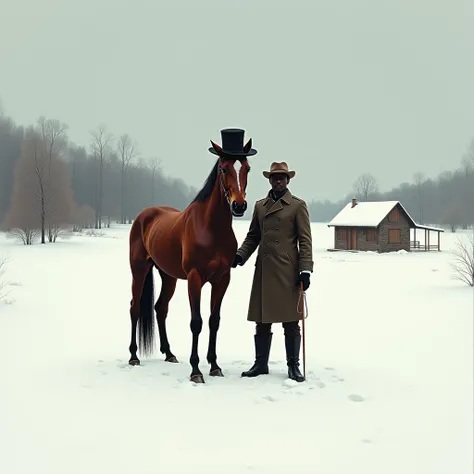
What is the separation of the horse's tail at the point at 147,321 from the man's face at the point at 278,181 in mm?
2068

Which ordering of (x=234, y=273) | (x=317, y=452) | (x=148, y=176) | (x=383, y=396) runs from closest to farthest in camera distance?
(x=317, y=452)
(x=383, y=396)
(x=234, y=273)
(x=148, y=176)

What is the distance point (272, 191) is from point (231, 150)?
817 mm

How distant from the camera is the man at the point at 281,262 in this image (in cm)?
531

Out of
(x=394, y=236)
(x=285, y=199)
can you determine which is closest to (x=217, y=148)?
(x=285, y=199)

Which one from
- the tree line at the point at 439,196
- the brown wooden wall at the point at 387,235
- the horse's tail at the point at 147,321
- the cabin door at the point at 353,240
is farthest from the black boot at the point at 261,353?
the tree line at the point at 439,196

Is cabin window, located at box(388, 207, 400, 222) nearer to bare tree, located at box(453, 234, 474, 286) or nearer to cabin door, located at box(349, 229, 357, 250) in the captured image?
cabin door, located at box(349, 229, 357, 250)

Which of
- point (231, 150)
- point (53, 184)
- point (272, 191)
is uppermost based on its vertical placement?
point (53, 184)

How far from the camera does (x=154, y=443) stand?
371cm

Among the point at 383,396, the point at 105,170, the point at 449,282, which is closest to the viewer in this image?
the point at 383,396

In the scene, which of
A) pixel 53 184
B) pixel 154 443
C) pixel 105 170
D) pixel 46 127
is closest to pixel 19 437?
pixel 154 443

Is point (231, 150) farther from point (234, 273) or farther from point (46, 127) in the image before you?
point (46, 127)

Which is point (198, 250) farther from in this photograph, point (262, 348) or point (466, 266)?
point (466, 266)

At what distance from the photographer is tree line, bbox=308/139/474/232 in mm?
62294

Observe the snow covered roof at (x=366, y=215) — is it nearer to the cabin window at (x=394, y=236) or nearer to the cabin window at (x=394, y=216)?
the cabin window at (x=394, y=216)
